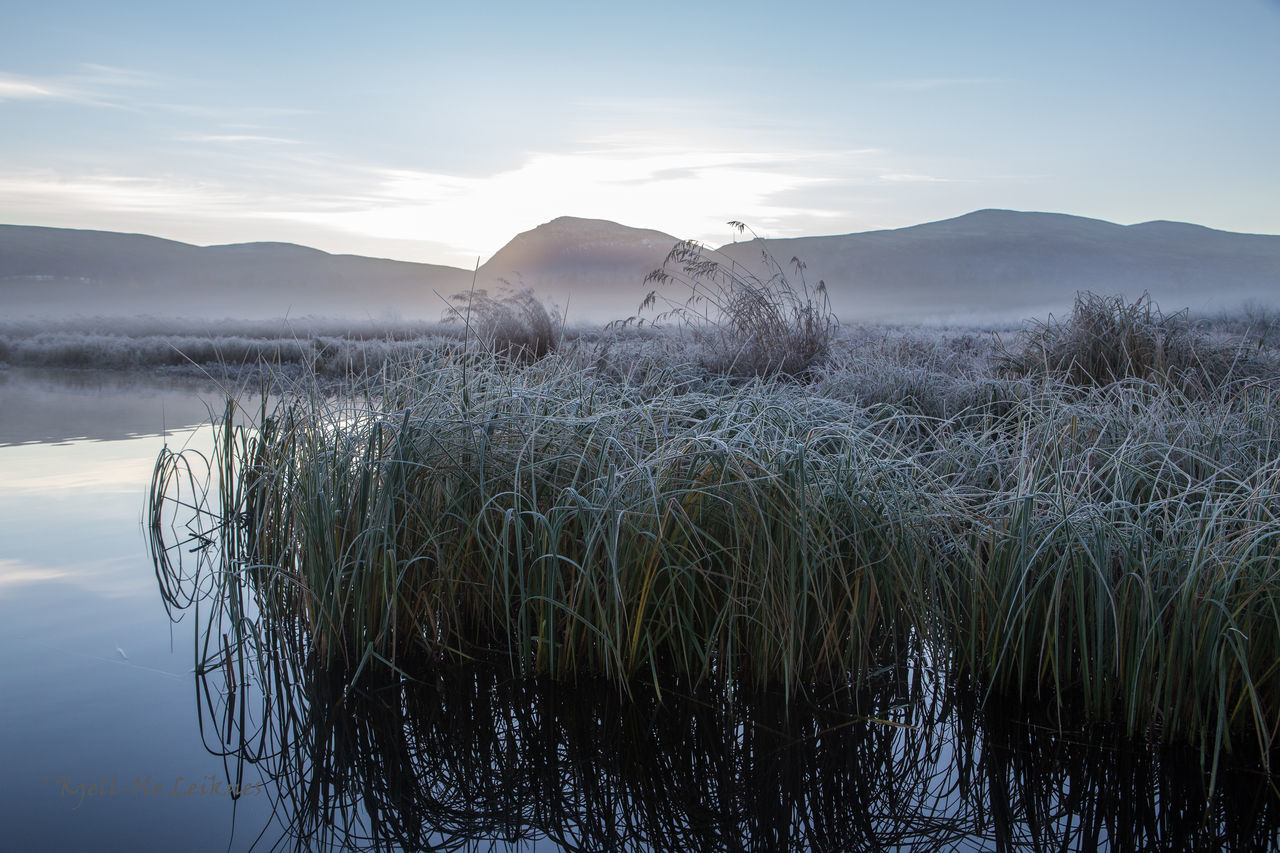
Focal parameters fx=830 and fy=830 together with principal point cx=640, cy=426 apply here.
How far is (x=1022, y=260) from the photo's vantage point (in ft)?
218

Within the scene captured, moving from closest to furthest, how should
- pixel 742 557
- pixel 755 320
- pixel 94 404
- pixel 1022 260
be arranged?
pixel 742 557 < pixel 755 320 < pixel 94 404 < pixel 1022 260

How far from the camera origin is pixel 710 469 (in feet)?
7.96

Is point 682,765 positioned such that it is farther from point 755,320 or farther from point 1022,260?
point 1022,260

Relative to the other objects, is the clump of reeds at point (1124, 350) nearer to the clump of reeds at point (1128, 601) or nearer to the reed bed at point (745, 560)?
the reed bed at point (745, 560)

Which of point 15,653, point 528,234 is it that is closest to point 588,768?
point 15,653

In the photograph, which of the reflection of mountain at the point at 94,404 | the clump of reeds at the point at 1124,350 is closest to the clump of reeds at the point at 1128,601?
the clump of reeds at the point at 1124,350

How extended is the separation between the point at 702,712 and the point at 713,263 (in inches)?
172

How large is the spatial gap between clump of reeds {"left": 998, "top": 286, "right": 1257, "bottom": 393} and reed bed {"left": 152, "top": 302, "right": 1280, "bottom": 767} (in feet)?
8.25

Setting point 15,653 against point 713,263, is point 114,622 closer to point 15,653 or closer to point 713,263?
point 15,653

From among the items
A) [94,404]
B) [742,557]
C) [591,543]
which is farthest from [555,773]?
[94,404]

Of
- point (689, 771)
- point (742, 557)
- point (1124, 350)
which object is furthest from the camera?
point (1124, 350)

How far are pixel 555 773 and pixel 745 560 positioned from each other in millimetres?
779

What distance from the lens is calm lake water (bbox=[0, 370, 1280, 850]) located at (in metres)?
1.75

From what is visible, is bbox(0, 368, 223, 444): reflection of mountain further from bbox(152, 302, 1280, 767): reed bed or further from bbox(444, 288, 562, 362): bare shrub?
bbox(152, 302, 1280, 767): reed bed
